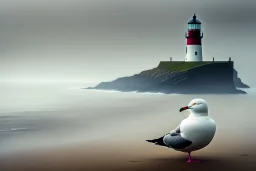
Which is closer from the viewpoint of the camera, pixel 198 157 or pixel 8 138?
pixel 198 157

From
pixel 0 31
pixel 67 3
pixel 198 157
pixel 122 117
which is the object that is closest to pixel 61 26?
pixel 67 3

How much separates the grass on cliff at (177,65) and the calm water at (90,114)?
0.21 meters

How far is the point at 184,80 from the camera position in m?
4.68

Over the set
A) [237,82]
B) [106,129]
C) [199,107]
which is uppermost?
[237,82]

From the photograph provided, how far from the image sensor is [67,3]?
4848 mm

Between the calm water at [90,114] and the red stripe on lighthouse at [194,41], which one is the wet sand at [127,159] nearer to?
the calm water at [90,114]

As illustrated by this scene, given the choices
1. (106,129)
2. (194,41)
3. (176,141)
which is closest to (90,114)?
(106,129)

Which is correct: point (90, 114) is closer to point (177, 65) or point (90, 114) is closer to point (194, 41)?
point (177, 65)

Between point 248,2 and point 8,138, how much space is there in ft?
6.78

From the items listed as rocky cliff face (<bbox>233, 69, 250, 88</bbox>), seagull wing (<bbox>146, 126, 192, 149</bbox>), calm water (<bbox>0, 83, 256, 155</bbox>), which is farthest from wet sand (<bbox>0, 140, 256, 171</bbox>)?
rocky cliff face (<bbox>233, 69, 250, 88</bbox>)

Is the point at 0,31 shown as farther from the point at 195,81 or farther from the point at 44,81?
the point at 195,81

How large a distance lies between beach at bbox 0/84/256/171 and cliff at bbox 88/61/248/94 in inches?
2.8

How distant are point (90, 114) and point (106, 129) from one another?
1.67 ft

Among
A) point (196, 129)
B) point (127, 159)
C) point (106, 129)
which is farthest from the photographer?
point (106, 129)
